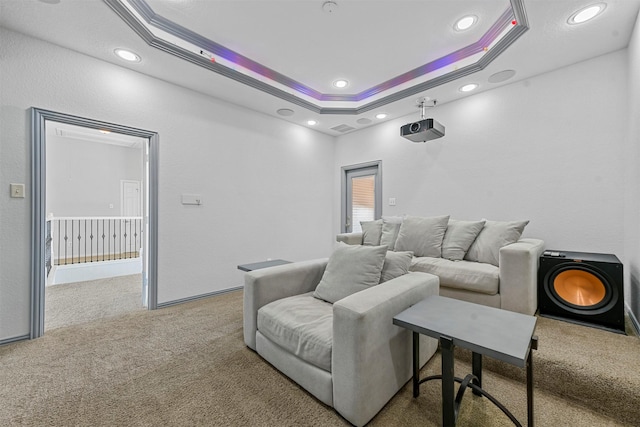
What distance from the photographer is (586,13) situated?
2057 mm

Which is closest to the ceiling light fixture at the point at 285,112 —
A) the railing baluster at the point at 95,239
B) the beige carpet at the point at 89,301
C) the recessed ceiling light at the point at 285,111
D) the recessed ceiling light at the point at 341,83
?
the recessed ceiling light at the point at 285,111

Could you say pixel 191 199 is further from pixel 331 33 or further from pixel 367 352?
pixel 367 352

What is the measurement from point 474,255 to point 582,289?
0.86 metres

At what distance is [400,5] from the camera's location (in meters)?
2.21

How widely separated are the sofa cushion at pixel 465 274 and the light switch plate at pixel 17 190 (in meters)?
3.75

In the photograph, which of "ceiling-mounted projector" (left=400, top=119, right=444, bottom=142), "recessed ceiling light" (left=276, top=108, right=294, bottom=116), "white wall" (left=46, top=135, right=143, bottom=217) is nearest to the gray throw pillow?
"ceiling-mounted projector" (left=400, top=119, right=444, bottom=142)

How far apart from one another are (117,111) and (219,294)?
7.98 ft

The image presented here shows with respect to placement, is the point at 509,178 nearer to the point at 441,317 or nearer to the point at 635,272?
the point at 635,272

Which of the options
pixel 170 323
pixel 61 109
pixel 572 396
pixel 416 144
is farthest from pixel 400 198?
pixel 61 109

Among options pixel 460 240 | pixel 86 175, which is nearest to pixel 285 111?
pixel 460 240

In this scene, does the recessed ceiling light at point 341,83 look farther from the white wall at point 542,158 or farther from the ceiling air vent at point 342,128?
the white wall at point 542,158

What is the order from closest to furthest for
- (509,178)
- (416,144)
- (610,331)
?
(610,331), (509,178), (416,144)

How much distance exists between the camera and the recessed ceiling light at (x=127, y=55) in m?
2.53

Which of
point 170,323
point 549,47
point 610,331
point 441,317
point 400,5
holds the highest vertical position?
point 400,5
